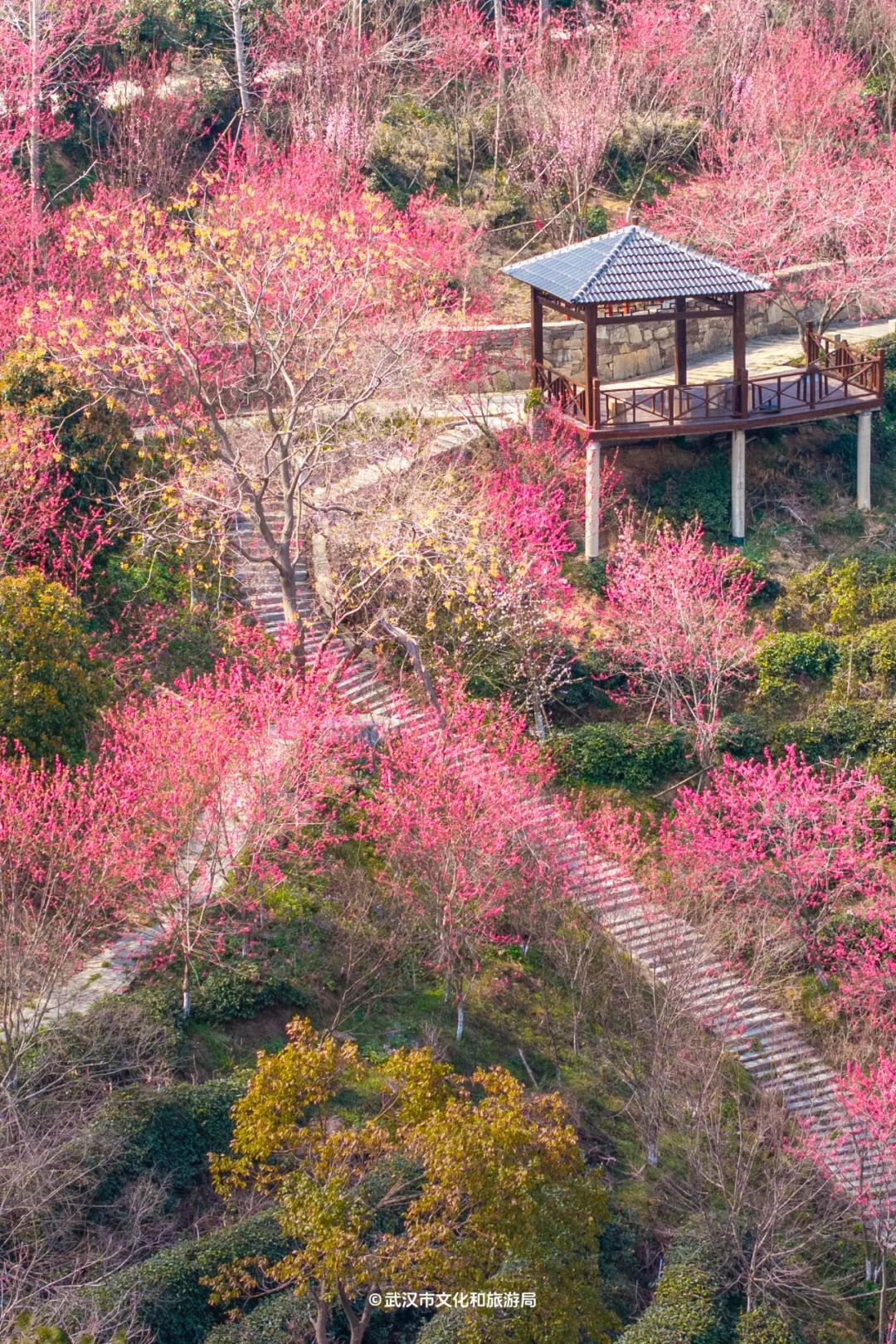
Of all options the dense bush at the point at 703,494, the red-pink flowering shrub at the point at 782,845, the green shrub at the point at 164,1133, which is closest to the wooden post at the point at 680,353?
the dense bush at the point at 703,494

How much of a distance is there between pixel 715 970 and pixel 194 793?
8.37 metres

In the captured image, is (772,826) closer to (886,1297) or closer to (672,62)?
(886,1297)

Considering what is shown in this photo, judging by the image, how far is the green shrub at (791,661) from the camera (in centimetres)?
2972

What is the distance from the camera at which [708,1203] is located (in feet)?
70.0

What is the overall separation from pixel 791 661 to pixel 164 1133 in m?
14.6

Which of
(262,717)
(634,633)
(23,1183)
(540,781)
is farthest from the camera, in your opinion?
(634,633)

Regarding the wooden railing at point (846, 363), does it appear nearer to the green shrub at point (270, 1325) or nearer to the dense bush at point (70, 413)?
the dense bush at point (70, 413)

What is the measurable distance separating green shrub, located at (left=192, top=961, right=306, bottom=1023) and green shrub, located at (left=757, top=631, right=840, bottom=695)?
10957 millimetres

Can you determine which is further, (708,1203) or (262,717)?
(262,717)

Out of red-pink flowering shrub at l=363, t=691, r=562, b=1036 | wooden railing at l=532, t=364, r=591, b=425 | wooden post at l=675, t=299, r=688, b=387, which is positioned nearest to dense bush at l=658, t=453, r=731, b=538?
wooden post at l=675, t=299, r=688, b=387

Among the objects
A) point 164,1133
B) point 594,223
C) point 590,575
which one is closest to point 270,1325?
point 164,1133

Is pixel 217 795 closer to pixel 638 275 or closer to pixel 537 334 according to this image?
pixel 638 275

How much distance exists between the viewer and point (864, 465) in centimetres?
3341

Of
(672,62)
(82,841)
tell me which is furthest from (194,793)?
(672,62)
